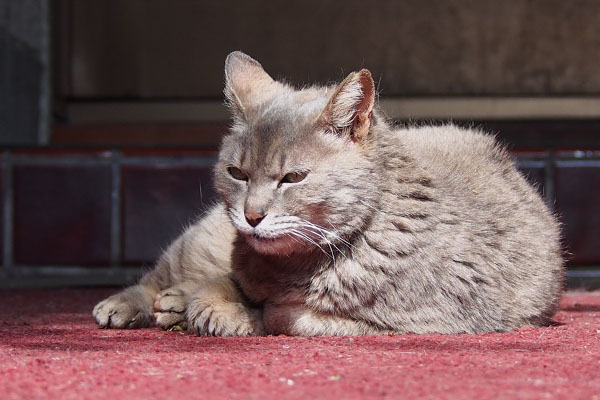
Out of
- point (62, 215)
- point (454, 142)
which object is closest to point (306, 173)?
point (454, 142)

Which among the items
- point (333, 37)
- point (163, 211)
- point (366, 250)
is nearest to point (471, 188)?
point (366, 250)

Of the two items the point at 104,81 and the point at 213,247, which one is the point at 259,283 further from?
the point at 104,81

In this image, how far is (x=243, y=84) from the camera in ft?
12.9

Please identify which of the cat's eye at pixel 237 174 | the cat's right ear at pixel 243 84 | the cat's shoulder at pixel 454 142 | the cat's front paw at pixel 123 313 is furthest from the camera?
the cat's shoulder at pixel 454 142

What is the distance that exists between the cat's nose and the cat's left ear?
42cm

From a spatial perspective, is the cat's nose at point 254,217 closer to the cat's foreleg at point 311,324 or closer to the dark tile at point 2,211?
the cat's foreleg at point 311,324

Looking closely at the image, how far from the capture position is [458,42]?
724 centimetres

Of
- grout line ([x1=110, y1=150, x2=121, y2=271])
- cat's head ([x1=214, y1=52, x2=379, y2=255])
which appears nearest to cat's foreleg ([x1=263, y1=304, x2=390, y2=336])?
cat's head ([x1=214, y1=52, x2=379, y2=255])

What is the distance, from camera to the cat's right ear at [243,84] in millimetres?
3781

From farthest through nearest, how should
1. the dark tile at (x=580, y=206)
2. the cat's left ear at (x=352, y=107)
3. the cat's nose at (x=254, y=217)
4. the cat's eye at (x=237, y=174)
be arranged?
the dark tile at (x=580, y=206)
the cat's eye at (x=237, y=174)
the cat's left ear at (x=352, y=107)
the cat's nose at (x=254, y=217)

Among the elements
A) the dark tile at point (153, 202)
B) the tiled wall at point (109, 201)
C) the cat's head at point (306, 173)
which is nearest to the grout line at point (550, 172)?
the tiled wall at point (109, 201)

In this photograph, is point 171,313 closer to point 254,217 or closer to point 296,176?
point 254,217

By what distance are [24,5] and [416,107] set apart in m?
2.84

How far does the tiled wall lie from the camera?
6441mm
